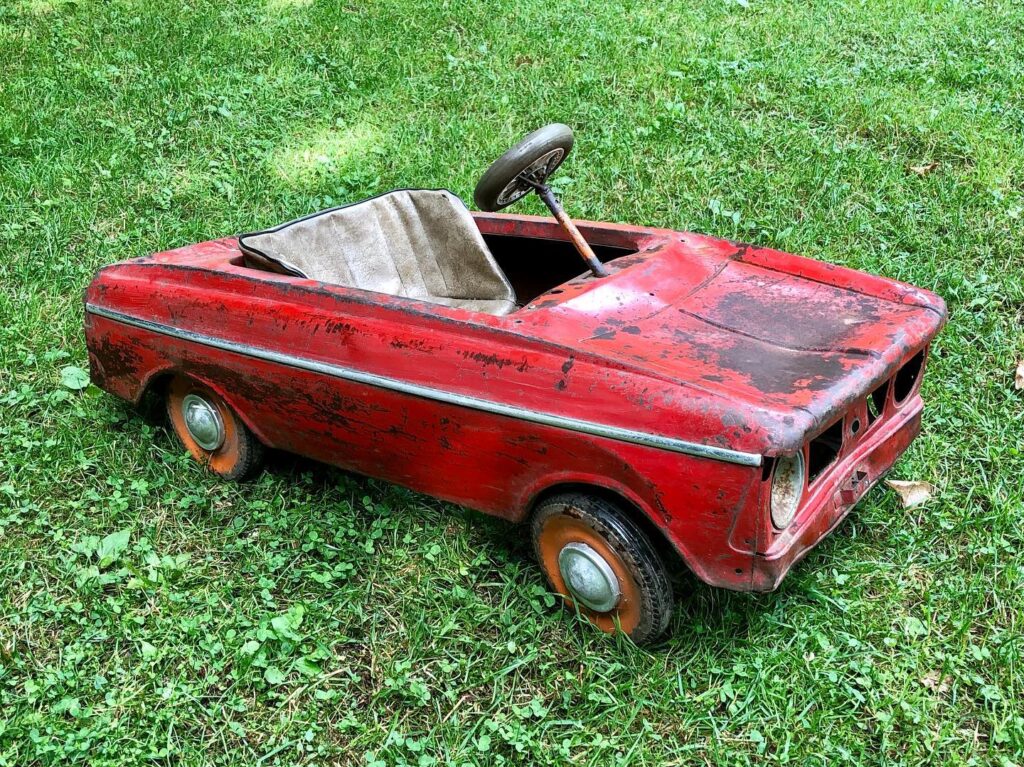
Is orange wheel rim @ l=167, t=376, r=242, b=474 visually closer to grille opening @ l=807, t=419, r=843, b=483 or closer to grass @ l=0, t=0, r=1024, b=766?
grass @ l=0, t=0, r=1024, b=766

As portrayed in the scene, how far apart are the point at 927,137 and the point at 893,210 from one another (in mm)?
827

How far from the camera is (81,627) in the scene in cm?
312

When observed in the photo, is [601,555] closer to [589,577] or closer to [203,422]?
[589,577]

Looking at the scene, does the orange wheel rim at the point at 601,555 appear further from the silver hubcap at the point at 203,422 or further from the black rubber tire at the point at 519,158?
the silver hubcap at the point at 203,422

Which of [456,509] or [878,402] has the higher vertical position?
[878,402]

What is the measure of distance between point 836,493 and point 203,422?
231 cm

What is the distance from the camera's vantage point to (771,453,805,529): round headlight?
8.68ft

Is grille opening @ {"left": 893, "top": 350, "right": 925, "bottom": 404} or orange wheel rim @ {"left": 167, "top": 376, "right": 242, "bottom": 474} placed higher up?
grille opening @ {"left": 893, "top": 350, "right": 925, "bottom": 404}

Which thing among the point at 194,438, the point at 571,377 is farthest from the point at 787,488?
the point at 194,438

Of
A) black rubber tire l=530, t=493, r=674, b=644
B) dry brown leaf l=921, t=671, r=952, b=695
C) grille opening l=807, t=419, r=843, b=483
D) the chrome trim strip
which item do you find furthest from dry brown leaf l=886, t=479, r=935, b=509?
the chrome trim strip

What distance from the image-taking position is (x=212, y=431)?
369cm

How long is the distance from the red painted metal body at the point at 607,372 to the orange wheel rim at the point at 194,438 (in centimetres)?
13

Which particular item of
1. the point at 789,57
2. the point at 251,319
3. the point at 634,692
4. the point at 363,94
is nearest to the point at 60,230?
the point at 363,94

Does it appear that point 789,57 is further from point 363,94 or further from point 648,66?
point 363,94
